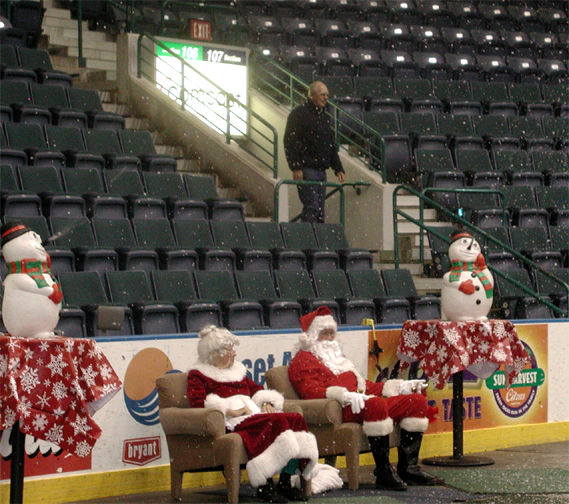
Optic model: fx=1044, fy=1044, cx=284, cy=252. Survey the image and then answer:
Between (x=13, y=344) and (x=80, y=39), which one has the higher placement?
(x=80, y=39)

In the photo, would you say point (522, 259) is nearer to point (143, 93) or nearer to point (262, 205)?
point (262, 205)

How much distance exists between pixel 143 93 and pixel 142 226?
11.2 ft

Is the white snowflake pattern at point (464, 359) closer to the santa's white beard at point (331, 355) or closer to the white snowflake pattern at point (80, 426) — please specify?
the santa's white beard at point (331, 355)

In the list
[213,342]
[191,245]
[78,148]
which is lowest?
[213,342]

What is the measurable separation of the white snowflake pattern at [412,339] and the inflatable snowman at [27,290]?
112 inches

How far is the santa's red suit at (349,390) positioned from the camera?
598 cm

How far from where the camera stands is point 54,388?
4613 mm

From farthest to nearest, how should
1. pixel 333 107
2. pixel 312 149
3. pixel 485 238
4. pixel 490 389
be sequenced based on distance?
pixel 333 107, pixel 485 238, pixel 312 149, pixel 490 389

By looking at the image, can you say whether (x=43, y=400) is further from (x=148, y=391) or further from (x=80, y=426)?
(x=148, y=391)

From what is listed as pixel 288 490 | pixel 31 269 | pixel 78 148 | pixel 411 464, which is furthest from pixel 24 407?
pixel 78 148

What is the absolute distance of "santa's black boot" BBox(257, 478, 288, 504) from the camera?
17.9 ft

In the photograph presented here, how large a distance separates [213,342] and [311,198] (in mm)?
4194

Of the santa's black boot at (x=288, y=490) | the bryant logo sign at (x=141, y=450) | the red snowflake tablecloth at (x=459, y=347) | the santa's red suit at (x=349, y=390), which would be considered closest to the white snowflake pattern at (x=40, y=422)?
the bryant logo sign at (x=141, y=450)

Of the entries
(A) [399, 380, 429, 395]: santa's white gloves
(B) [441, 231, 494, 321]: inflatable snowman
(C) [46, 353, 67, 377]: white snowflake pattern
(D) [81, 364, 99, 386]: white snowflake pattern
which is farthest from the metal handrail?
(C) [46, 353, 67, 377]: white snowflake pattern
